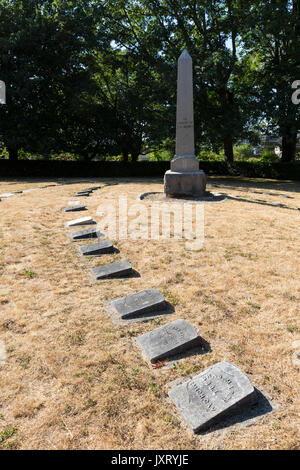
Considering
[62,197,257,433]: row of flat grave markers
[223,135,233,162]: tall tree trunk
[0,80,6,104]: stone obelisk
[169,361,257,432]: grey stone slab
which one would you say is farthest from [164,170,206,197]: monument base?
[0,80,6,104]: stone obelisk

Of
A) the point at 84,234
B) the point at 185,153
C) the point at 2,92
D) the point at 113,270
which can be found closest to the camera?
the point at 113,270

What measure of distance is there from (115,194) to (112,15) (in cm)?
1532

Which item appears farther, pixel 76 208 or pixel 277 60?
pixel 277 60

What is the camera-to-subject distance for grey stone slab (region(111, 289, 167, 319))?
10.5 ft

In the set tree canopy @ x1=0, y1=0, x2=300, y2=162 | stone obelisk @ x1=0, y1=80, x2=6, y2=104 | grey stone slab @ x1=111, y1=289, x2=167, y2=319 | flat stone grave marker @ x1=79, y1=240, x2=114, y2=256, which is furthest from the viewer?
stone obelisk @ x1=0, y1=80, x2=6, y2=104

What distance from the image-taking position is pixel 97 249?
194 inches

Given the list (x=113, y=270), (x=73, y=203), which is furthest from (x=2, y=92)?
(x=113, y=270)

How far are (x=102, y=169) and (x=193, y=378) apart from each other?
63.5 feet

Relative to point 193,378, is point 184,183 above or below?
above

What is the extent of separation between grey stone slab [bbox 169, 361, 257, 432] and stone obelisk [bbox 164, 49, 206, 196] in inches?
303

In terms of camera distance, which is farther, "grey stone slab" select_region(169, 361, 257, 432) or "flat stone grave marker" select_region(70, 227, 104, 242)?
"flat stone grave marker" select_region(70, 227, 104, 242)

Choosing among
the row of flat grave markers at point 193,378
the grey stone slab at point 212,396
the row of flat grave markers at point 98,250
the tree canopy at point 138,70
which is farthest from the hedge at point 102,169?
the grey stone slab at point 212,396

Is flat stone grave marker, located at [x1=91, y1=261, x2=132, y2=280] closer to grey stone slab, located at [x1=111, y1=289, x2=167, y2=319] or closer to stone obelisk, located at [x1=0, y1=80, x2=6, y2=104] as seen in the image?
grey stone slab, located at [x1=111, y1=289, x2=167, y2=319]

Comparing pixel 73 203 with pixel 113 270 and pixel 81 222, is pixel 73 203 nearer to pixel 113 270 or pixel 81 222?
pixel 81 222
